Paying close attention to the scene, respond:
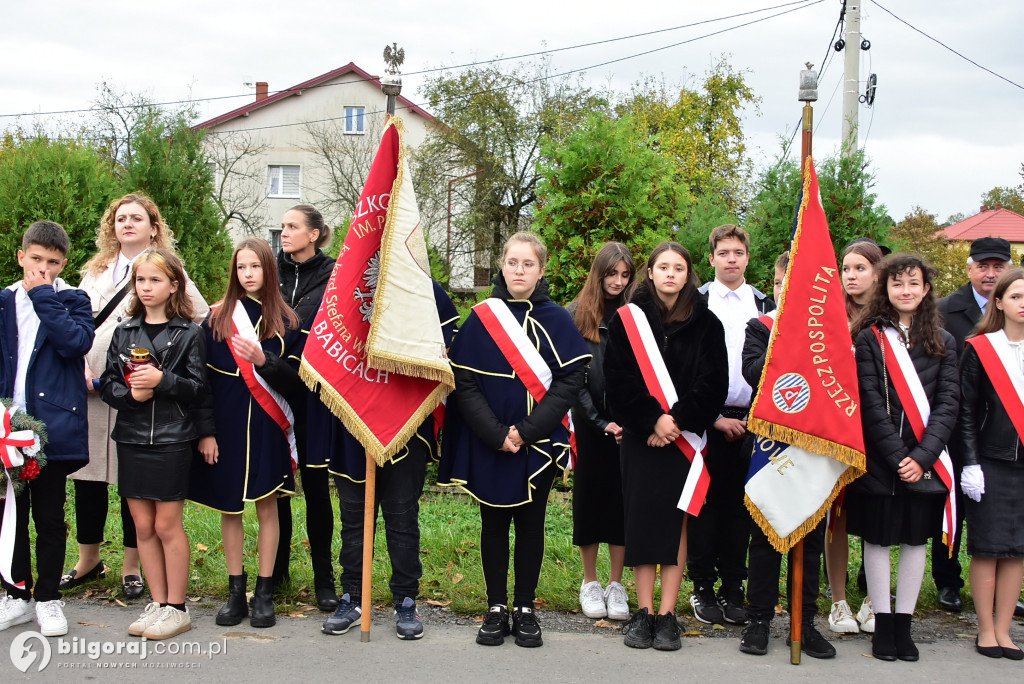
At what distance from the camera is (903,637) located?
13.7 ft

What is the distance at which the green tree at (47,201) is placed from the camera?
8117 mm

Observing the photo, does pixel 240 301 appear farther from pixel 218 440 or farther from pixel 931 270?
pixel 931 270

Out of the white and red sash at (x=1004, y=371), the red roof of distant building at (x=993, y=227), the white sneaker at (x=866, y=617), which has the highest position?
the red roof of distant building at (x=993, y=227)

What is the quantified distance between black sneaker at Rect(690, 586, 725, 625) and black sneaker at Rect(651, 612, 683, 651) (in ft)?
1.47

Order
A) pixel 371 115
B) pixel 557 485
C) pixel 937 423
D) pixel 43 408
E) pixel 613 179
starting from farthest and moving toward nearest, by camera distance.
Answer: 1. pixel 371 115
2. pixel 557 485
3. pixel 613 179
4. pixel 43 408
5. pixel 937 423

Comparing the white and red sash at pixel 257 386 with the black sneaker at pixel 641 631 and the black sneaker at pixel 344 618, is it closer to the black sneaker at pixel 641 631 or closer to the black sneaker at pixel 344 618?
the black sneaker at pixel 344 618

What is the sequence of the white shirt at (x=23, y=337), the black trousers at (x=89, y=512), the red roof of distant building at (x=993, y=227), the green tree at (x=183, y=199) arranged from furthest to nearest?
the red roof of distant building at (x=993, y=227), the green tree at (x=183, y=199), the black trousers at (x=89, y=512), the white shirt at (x=23, y=337)

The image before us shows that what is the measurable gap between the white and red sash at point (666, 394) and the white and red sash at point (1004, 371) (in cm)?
144

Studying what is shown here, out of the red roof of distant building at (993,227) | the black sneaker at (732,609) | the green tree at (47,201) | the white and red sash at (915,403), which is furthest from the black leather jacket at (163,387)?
the red roof of distant building at (993,227)

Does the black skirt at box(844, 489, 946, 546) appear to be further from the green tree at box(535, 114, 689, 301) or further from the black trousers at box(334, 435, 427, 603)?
the green tree at box(535, 114, 689, 301)

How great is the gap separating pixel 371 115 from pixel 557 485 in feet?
96.9

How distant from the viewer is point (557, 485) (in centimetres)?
803

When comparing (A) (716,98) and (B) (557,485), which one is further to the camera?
(A) (716,98)

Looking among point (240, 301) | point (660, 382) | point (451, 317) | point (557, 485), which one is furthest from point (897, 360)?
point (557, 485)
